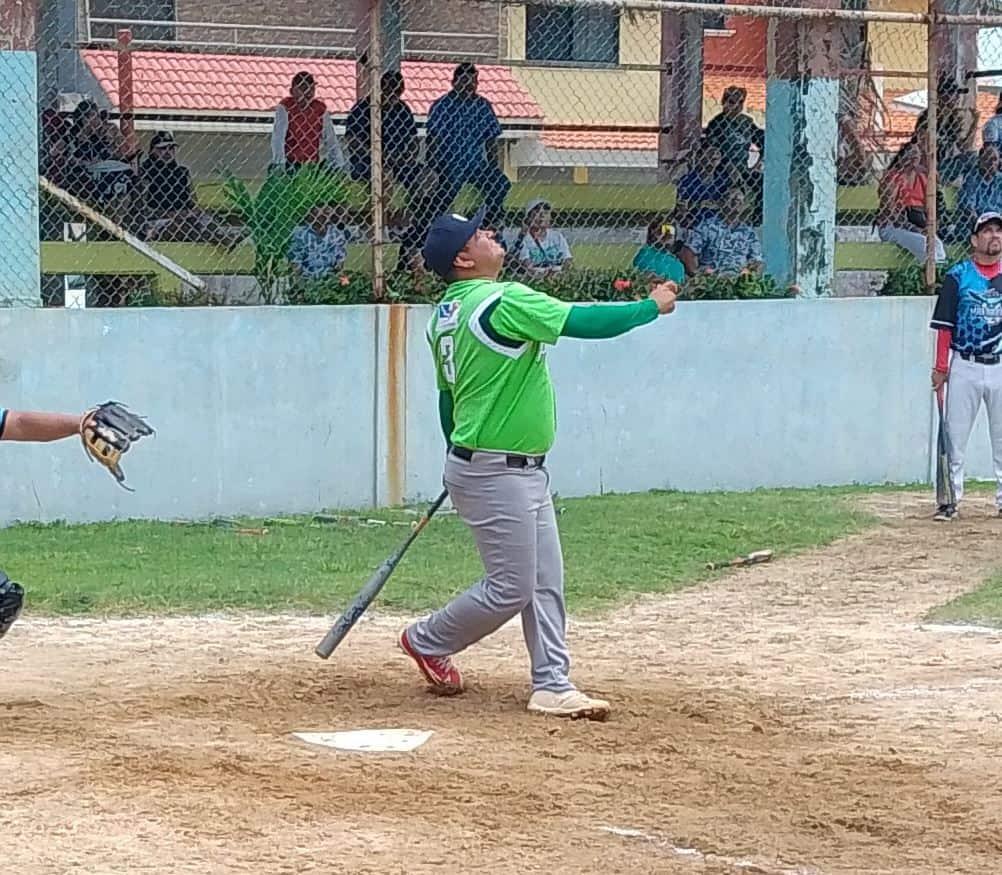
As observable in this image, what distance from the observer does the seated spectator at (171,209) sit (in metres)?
13.4

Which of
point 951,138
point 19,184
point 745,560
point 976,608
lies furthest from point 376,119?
point 976,608

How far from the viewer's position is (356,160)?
13500 millimetres

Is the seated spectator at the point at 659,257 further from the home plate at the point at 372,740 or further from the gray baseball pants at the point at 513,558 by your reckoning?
the home plate at the point at 372,740

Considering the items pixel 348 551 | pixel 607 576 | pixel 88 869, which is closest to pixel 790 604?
pixel 607 576

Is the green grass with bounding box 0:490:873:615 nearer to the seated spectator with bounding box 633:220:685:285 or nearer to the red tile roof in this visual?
the seated spectator with bounding box 633:220:685:285

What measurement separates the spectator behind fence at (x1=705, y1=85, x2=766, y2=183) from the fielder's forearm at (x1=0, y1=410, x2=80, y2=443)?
31.0 ft

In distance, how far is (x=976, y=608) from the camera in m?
9.59

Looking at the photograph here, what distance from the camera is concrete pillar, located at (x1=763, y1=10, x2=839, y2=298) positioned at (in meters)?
14.8

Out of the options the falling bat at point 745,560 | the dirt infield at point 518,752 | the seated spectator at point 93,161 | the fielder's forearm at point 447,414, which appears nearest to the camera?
the dirt infield at point 518,752

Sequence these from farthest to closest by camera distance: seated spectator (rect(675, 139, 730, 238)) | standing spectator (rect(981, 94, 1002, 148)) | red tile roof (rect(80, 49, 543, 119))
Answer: red tile roof (rect(80, 49, 543, 119)) < standing spectator (rect(981, 94, 1002, 148)) < seated spectator (rect(675, 139, 730, 238))

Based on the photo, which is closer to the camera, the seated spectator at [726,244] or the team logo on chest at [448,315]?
the team logo on chest at [448,315]

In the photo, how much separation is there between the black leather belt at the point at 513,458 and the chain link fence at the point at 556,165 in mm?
6173

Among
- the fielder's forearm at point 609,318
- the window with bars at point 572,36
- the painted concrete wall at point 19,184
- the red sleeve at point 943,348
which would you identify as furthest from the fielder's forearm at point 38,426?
the window with bars at point 572,36

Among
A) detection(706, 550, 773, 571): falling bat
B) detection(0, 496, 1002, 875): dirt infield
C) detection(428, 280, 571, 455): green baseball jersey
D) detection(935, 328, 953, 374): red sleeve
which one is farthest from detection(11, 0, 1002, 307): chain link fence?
detection(428, 280, 571, 455): green baseball jersey
